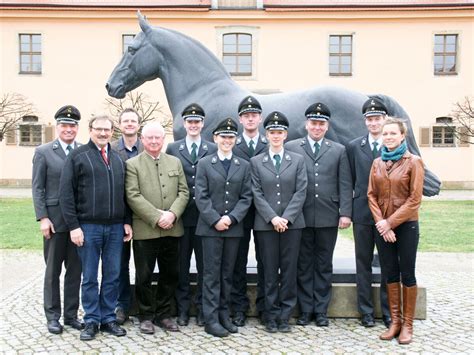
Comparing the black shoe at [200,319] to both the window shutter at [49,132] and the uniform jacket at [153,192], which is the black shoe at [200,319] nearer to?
the uniform jacket at [153,192]

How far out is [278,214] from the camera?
14.7 ft

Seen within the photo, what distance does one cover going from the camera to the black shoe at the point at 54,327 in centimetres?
447

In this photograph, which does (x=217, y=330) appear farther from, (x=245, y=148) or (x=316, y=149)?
(x=316, y=149)

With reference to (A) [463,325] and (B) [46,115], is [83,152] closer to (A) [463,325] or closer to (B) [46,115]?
(A) [463,325]

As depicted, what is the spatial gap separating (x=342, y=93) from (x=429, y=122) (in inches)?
761

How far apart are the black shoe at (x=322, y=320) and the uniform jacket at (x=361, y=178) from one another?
96 centimetres

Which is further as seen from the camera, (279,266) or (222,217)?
(279,266)

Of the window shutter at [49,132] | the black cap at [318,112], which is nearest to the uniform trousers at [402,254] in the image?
the black cap at [318,112]

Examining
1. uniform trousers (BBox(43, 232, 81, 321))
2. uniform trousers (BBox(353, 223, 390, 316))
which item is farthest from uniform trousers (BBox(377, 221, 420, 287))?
uniform trousers (BBox(43, 232, 81, 321))

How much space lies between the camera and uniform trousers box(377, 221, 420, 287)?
165 inches

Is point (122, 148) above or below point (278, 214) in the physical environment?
above

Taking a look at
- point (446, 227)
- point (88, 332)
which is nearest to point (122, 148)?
point (88, 332)

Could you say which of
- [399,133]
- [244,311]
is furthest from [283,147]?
[244,311]

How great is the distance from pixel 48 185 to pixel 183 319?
1.79 meters
